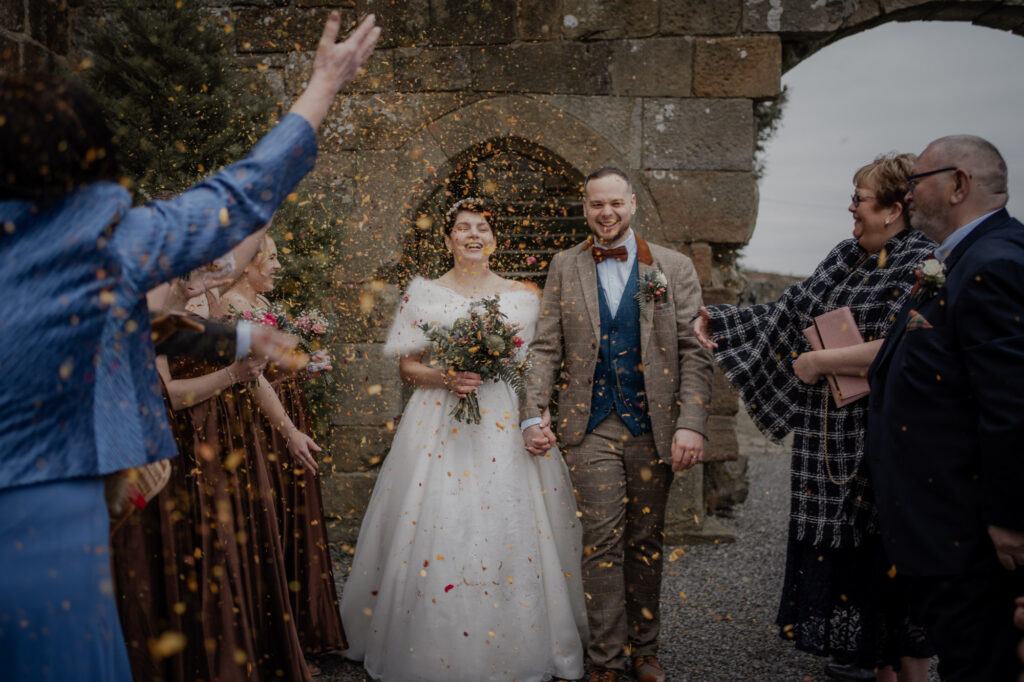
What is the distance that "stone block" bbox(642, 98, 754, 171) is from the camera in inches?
211

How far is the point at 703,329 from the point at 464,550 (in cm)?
155

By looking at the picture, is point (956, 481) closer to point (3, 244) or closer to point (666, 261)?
point (666, 261)

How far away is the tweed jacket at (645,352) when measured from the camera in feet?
11.4

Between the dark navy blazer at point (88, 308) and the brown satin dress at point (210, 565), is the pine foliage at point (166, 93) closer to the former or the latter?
the brown satin dress at point (210, 565)

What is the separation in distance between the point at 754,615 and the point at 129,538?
11.1 ft

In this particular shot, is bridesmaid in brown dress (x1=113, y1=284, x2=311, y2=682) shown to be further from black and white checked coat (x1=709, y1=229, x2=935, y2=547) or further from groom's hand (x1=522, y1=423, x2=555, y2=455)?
black and white checked coat (x1=709, y1=229, x2=935, y2=547)

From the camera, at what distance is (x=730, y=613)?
14.2ft

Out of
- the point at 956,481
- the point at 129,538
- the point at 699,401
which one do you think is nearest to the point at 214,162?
the point at 129,538

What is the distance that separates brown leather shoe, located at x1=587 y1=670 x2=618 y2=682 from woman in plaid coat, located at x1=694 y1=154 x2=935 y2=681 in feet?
2.63

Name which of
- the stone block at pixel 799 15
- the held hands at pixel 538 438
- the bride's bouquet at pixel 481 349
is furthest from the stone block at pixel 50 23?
the stone block at pixel 799 15

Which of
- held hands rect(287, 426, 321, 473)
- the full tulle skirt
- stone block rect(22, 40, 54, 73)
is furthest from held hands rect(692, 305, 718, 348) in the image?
stone block rect(22, 40, 54, 73)

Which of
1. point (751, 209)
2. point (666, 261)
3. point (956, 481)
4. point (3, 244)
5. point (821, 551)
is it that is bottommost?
point (821, 551)

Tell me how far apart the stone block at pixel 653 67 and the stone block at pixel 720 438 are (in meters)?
2.43

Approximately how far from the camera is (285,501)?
12.0 ft
